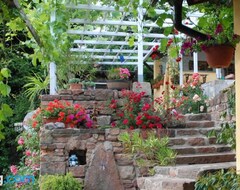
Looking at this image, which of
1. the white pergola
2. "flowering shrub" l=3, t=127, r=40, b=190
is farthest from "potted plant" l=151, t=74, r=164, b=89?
"flowering shrub" l=3, t=127, r=40, b=190

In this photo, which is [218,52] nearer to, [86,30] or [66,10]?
[66,10]

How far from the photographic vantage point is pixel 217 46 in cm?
347

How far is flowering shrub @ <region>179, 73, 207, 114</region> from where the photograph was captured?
309 inches

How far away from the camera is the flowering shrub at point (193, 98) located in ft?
25.7

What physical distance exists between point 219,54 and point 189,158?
233 centimetres

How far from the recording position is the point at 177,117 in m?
6.69

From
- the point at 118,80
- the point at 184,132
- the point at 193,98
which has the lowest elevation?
the point at 184,132

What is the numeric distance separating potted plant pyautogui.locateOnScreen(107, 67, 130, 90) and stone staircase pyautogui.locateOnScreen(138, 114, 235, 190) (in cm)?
154

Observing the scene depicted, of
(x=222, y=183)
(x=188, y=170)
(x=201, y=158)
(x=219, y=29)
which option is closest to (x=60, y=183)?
(x=188, y=170)

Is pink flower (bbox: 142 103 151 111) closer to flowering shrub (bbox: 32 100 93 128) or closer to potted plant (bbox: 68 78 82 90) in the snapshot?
flowering shrub (bbox: 32 100 93 128)

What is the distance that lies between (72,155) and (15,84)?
642 cm

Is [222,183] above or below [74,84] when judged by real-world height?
below

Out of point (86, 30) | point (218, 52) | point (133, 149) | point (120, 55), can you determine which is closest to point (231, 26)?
point (218, 52)

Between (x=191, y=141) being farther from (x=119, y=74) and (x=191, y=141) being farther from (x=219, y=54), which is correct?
(x=219, y=54)
